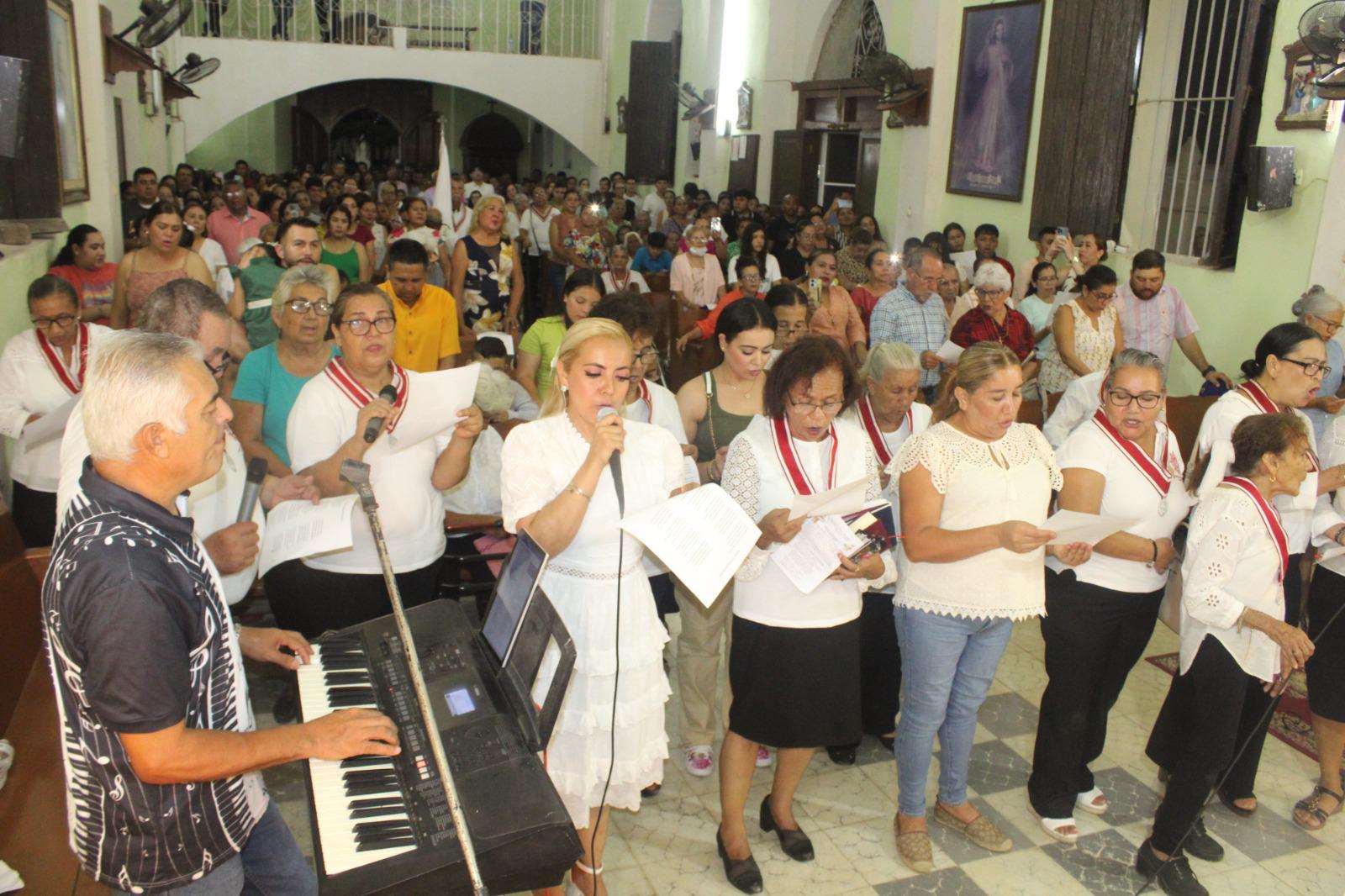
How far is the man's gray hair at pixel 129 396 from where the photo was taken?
1578mm

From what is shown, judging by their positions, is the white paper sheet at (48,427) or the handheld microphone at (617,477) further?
the white paper sheet at (48,427)

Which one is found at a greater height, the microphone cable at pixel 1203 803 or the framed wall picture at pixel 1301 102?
the framed wall picture at pixel 1301 102

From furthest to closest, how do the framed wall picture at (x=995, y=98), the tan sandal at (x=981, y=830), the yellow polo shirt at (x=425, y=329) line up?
the framed wall picture at (x=995, y=98) → the yellow polo shirt at (x=425, y=329) → the tan sandal at (x=981, y=830)

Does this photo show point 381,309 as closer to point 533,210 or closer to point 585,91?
point 533,210

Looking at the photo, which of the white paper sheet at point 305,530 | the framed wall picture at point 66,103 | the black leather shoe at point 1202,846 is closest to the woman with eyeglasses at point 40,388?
the white paper sheet at point 305,530

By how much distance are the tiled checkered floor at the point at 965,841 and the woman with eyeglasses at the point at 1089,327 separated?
7.71 ft

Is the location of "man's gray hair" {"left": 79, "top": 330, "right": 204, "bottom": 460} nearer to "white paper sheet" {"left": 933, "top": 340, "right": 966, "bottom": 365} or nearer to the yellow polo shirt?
the yellow polo shirt

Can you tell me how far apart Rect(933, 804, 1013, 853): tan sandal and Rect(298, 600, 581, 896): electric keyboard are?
1.75m

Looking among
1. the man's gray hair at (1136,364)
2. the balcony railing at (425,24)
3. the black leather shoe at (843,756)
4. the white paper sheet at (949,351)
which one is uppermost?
the balcony railing at (425,24)

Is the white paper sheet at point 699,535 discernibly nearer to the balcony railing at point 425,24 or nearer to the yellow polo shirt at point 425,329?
the yellow polo shirt at point 425,329

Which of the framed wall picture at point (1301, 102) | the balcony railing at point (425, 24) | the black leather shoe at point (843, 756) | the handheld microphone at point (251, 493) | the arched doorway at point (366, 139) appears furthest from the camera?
the arched doorway at point (366, 139)

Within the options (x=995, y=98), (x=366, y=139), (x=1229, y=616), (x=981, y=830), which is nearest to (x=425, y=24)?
(x=366, y=139)

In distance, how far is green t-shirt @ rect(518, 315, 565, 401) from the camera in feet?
13.7

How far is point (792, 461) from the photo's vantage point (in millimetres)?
2834
